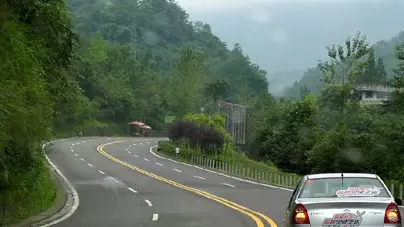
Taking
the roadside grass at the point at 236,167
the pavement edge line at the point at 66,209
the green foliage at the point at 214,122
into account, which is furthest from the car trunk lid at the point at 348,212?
the green foliage at the point at 214,122

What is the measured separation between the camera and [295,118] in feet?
227

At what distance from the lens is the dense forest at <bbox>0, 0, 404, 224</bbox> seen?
1484 cm

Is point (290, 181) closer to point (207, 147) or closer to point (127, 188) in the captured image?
point (127, 188)

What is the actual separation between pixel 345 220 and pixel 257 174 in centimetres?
3410

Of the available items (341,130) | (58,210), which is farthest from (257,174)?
(58,210)

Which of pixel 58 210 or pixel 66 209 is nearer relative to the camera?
pixel 58 210

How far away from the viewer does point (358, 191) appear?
33.9ft

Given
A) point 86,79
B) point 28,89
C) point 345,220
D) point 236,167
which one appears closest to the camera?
point 345,220

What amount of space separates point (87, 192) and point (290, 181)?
43.8 ft

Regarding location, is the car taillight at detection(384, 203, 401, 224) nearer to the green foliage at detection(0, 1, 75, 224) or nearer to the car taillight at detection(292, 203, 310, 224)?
the car taillight at detection(292, 203, 310, 224)

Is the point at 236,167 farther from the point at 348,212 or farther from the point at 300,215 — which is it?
the point at 348,212

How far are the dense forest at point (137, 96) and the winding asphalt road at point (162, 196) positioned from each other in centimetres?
222

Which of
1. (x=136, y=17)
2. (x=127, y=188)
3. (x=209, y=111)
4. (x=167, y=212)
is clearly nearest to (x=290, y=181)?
(x=127, y=188)

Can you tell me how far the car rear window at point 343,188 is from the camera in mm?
10336
